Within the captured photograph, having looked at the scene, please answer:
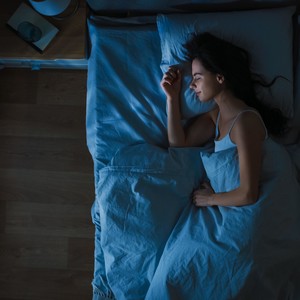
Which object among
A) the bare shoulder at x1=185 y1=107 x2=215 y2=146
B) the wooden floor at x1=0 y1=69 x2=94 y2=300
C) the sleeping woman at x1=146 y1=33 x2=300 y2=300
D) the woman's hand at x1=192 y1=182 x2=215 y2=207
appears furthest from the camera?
the wooden floor at x1=0 y1=69 x2=94 y2=300

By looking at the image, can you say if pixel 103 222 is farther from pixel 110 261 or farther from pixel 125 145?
pixel 125 145

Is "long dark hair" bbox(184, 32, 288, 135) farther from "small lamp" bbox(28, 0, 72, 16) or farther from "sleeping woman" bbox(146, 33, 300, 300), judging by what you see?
"small lamp" bbox(28, 0, 72, 16)

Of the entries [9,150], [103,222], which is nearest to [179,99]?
[103,222]

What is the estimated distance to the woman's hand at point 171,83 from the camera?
1.36m

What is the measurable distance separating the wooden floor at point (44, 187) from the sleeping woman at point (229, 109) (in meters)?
0.60

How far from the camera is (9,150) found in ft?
5.93

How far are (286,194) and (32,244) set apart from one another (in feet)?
3.90

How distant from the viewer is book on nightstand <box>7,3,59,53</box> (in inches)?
56.4

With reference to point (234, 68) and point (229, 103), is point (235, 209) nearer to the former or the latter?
point (229, 103)

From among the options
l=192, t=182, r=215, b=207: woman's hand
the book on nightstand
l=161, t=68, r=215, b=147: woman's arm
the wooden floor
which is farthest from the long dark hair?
the wooden floor

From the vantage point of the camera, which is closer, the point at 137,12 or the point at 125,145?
the point at 125,145

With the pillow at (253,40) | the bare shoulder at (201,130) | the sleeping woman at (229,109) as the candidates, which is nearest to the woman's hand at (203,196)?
the sleeping woman at (229,109)

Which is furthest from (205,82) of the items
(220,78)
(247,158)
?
(247,158)

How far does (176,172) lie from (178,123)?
0.19 meters
